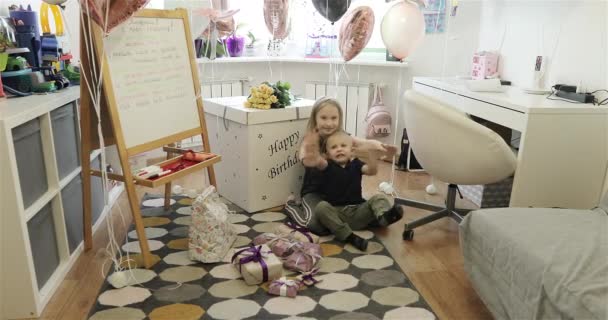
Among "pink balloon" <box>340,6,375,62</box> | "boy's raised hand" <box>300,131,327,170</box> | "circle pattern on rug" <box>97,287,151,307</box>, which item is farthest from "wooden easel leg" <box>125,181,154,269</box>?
"pink balloon" <box>340,6,375,62</box>

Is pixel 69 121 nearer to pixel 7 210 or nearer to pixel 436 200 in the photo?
pixel 7 210

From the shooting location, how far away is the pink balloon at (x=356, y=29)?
253 cm

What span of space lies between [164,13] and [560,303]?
191 centimetres

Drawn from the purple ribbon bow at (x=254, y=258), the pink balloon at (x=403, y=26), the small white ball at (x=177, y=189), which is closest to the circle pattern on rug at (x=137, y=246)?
the purple ribbon bow at (x=254, y=258)

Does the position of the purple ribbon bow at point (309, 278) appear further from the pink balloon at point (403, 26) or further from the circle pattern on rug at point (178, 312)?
the pink balloon at point (403, 26)

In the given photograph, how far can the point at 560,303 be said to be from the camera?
4.07 feet

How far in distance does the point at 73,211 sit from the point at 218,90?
5.56 feet

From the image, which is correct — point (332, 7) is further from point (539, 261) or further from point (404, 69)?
point (539, 261)

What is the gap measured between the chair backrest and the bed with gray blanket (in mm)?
383

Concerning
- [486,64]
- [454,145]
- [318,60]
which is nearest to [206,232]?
[454,145]

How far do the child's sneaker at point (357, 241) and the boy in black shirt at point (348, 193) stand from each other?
11 cm

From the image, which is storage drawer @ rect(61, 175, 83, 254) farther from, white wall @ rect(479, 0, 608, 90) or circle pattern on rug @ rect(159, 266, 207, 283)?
white wall @ rect(479, 0, 608, 90)

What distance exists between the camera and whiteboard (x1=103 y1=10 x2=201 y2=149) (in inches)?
73.9

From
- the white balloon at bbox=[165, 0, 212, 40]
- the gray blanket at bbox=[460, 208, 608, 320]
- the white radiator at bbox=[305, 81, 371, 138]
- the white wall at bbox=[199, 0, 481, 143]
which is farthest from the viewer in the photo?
the white radiator at bbox=[305, 81, 371, 138]
